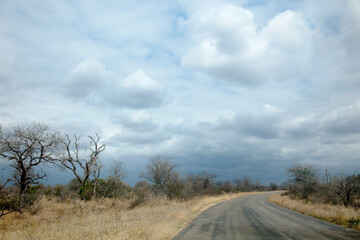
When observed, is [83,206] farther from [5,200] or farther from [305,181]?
[305,181]

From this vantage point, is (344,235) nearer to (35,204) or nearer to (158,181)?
(35,204)

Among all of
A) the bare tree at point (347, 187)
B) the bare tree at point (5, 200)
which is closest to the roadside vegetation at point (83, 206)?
the bare tree at point (5, 200)

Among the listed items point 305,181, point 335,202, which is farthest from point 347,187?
point 305,181

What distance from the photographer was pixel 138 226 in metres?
11.6

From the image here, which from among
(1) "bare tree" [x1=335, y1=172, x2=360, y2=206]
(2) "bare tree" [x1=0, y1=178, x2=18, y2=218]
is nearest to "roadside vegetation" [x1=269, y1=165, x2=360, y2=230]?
(1) "bare tree" [x1=335, y1=172, x2=360, y2=206]

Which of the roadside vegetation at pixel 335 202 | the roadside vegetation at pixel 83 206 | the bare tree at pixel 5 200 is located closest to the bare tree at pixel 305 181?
the roadside vegetation at pixel 335 202

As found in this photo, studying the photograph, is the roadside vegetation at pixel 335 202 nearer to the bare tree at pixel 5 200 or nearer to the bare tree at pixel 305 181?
the bare tree at pixel 305 181

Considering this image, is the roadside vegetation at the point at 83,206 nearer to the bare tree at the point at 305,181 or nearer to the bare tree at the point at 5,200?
the bare tree at the point at 5,200

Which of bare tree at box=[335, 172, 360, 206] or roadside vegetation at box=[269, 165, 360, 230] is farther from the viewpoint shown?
bare tree at box=[335, 172, 360, 206]

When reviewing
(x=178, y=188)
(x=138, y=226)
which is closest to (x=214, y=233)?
(x=138, y=226)

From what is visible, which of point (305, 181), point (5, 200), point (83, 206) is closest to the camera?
point (5, 200)

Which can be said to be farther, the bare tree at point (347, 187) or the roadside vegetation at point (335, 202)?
the bare tree at point (347, 187)

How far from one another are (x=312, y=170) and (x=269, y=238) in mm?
44451

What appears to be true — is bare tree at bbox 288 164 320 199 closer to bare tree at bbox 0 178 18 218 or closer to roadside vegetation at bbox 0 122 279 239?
roadside vegetation at bbox 0 122 279 239
